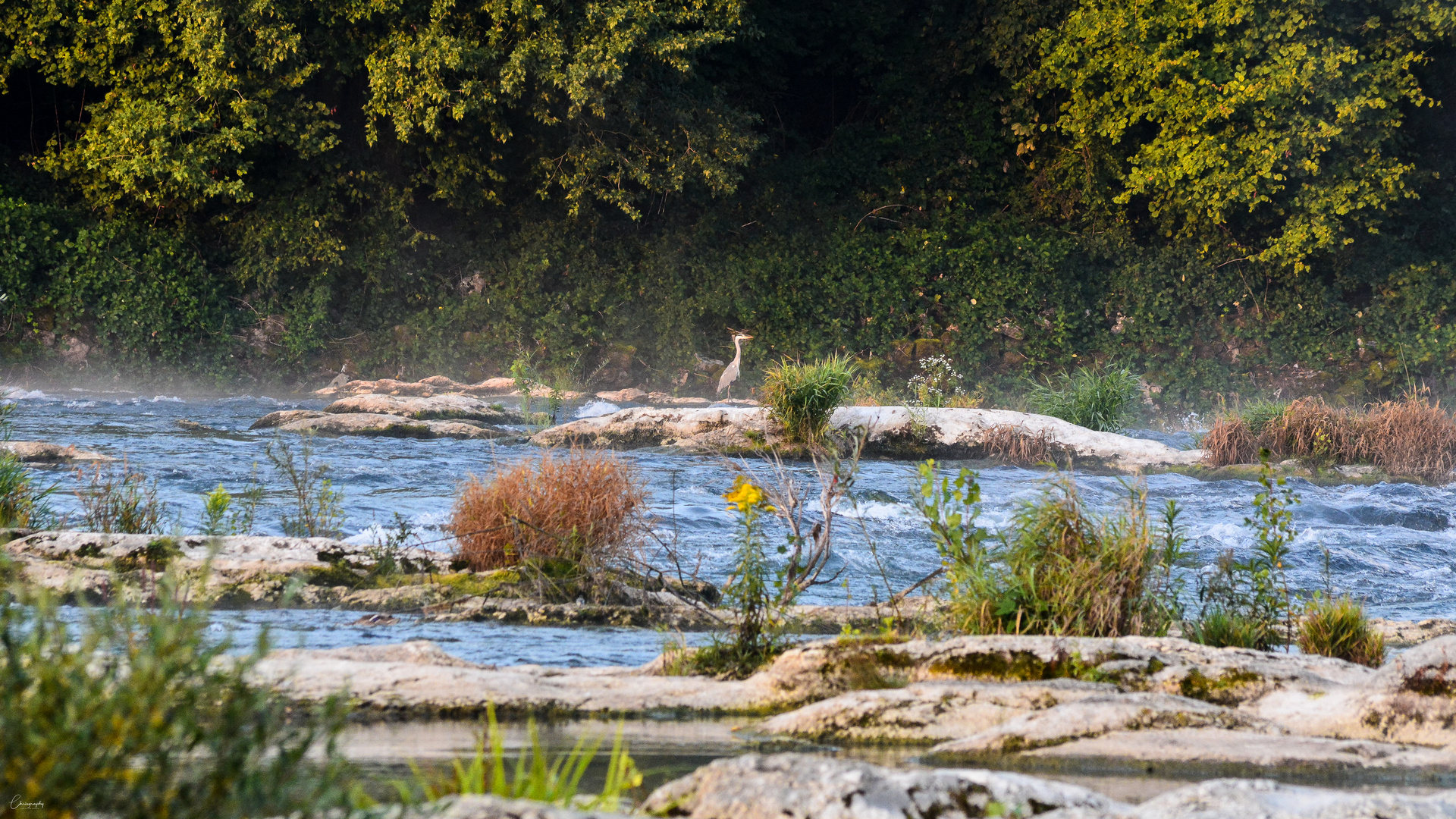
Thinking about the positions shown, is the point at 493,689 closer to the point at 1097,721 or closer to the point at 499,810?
the point at 499,810

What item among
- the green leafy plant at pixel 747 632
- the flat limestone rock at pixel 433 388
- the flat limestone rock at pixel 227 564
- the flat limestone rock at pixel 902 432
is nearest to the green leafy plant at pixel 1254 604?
the green leafy plant at pixel 747 632

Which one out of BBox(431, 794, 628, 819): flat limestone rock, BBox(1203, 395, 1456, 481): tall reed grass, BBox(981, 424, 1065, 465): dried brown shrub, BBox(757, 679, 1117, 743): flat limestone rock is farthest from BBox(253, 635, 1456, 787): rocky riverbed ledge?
BBox(1203, 395, 1456, 481): tall reed grass

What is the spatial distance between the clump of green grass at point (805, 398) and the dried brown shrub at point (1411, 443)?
20.1 feet

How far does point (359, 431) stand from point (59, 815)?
12.5 metres

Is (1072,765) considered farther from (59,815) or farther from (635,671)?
(59,815)

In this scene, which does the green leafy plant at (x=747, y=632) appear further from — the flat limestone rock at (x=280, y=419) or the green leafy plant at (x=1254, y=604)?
the flat limestone rock at (x=280, y=419)

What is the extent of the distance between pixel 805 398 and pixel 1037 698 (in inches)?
368

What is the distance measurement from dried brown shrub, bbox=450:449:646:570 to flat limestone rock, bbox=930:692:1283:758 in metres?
3.17

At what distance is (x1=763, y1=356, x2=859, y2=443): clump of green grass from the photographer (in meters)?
12.9

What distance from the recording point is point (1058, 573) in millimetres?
4844

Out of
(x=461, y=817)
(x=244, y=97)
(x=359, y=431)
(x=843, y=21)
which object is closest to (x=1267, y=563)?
(x=461, y=817)

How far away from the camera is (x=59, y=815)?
1652mm

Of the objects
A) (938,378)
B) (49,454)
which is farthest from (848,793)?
(938,378)

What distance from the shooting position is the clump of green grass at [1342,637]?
4.96m
